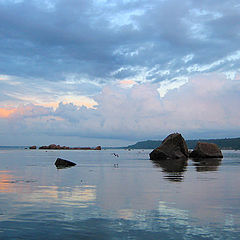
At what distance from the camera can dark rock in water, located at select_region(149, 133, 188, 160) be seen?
269 ft

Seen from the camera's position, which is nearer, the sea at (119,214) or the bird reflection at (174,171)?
the sea at (119,214)

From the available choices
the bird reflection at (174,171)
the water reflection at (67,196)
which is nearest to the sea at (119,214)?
the water reflection at (67,196)

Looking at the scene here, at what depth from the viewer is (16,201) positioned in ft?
59.7

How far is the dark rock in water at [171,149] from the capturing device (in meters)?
81.9

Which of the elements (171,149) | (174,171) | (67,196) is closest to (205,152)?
(171,149)

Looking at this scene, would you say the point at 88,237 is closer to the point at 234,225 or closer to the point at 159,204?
the point at 234,225

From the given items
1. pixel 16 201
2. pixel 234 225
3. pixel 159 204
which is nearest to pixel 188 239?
pixel 234 225

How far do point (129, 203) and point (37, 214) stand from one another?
5.06 meters

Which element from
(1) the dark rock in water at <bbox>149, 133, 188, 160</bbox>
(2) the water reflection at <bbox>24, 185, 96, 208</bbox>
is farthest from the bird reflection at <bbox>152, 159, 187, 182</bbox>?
(1) the dark rock in water at <bbox>149, 133, 188, 160</bbox>

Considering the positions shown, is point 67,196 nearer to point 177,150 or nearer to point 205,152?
point 177,150

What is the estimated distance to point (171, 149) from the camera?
8350 cm

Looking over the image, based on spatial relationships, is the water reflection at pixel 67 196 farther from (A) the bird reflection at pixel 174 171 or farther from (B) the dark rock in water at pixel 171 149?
(B) the dark rock in water at pixel 171 149

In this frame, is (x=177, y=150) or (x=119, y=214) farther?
(x=177, y=150)

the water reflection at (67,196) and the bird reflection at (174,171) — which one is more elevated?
the water reflection at (67,196)
